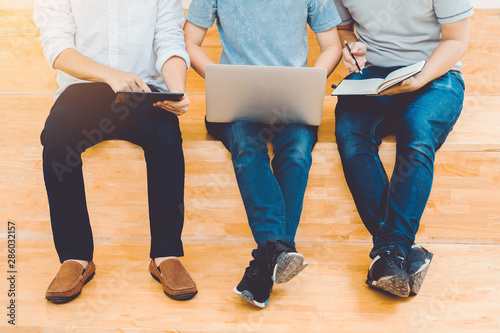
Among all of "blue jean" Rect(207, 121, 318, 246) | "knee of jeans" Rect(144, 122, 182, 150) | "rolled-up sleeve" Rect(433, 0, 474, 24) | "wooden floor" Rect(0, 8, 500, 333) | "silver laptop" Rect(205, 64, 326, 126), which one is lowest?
"wooden floor" Rect(0, 8, 500, 333)

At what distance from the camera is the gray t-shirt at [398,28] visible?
4.76 feet

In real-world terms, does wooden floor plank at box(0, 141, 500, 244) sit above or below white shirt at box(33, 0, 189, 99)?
below

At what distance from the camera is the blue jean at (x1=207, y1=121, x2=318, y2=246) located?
1.19m

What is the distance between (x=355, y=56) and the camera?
1.50m

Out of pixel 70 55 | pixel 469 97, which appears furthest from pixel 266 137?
pixel 469 97

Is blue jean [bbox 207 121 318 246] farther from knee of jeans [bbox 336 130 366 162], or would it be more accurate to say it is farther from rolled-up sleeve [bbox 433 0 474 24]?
rolled-up sleeve [bbox 433 0 474 24]

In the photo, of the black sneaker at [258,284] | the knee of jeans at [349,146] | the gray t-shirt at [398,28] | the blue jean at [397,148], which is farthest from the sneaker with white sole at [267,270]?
the gray t-shirt at [398,28]

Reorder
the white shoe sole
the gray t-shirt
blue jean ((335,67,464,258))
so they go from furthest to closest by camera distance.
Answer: the gray t-shirt, blue jean ((335,67,464,258)), the white shoe sole

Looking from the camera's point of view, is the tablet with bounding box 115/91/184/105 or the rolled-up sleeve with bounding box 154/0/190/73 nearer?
the tablet with bounding box 115/91/184/105

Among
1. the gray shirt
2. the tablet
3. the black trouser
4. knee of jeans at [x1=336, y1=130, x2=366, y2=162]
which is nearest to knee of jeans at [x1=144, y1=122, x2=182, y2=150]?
the black trouser

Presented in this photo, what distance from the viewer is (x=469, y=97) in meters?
1.90

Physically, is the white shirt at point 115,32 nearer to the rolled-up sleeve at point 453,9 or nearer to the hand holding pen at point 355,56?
the hand holding pen at point 355,56

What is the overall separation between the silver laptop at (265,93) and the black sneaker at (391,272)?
41cm

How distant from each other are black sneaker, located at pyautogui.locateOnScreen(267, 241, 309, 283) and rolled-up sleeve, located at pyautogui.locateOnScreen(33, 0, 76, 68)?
2.70 feet
